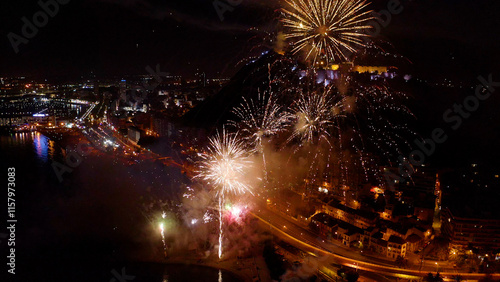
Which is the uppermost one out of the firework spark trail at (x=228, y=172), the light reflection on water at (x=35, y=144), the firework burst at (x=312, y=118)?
the light reflection on water at (x=35, y=144)

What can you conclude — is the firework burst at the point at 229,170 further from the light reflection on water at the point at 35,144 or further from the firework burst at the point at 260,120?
the light reflection on water at the point at 35,144

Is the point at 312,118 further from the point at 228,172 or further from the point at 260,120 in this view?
the point at 228,172

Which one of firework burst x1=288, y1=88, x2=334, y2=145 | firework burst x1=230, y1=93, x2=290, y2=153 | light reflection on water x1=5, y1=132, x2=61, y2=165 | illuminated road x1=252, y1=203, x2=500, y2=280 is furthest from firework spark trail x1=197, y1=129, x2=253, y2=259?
light reflection on water x1=5, y1=132, x2=61, y2=165

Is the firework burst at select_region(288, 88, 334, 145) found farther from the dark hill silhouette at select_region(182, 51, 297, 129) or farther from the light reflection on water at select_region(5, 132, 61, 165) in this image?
the light reflection on water at select_region(5, 132, 61, 165)

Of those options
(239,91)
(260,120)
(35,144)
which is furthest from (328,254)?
(35,144)

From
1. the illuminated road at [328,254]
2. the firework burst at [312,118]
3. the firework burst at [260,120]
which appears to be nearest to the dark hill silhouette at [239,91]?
the firework burst at [260,120]

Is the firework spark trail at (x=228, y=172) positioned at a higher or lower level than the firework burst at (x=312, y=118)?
lower

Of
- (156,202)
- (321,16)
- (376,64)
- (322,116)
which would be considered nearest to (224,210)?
(156,202)

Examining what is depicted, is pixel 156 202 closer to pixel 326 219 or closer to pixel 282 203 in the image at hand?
pixel 282 203
